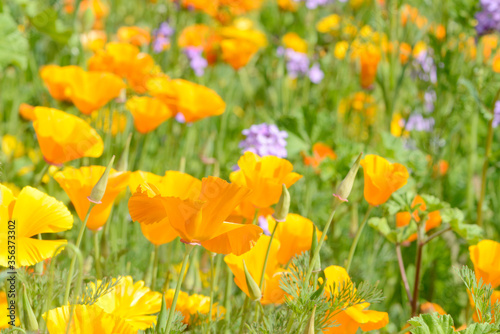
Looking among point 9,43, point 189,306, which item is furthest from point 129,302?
point 9,43

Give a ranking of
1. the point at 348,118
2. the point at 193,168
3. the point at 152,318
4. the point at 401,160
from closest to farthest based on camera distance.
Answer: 1. the point at 152,318
2. the point at 401,160
3. the point at 193,168
4. the point at 348,118

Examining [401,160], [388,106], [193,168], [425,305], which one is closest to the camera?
[425,305]

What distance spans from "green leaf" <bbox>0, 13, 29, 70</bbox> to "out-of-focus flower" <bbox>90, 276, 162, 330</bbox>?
0.87 metres

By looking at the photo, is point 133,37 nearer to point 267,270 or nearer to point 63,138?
point 63,138

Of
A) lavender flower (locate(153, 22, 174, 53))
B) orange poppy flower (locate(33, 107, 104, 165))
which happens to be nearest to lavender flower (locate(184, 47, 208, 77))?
lavender flower (locate(153, 22, 174, 53))

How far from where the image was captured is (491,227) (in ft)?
4.90

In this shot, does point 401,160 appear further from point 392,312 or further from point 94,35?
point 94,35

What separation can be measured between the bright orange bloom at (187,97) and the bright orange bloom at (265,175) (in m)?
0.45

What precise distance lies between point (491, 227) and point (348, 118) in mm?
585

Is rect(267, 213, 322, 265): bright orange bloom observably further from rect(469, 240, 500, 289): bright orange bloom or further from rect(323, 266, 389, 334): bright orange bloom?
rect(469, 240, 500, 289): bright orange bloom

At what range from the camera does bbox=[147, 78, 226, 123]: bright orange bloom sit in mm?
1148

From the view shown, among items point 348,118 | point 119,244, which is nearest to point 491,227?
point 348,118

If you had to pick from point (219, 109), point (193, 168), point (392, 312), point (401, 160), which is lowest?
point (392, 312)

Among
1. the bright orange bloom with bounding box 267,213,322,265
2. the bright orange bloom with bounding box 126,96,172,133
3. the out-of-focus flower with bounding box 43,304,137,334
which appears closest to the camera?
the out-of-focus flower with bounding box 43,304,137,334
